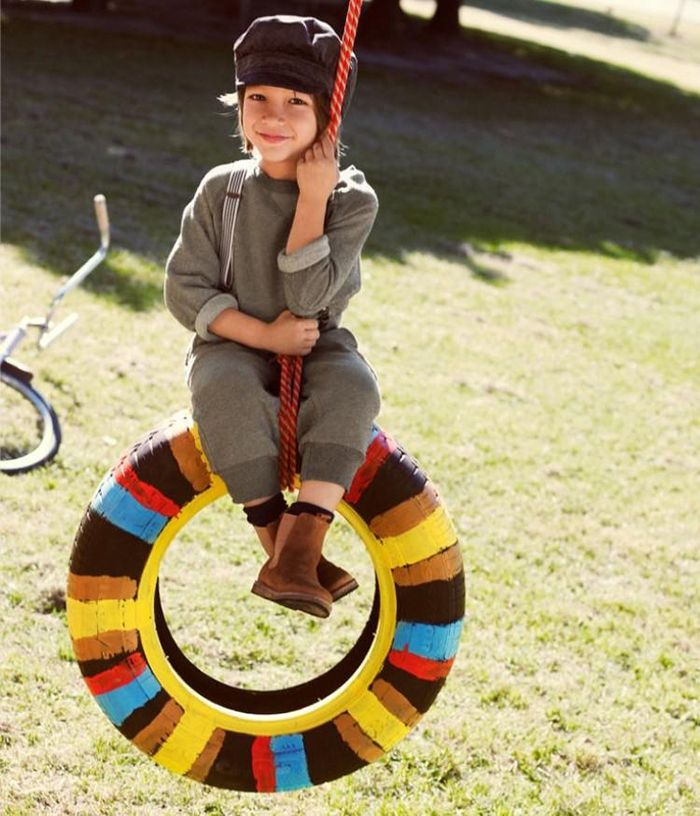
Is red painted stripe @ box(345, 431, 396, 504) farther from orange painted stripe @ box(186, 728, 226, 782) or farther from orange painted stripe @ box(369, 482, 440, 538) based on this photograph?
orange painted stripe @ box(186, 728, 226, 782)

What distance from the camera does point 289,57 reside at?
2.45 metres

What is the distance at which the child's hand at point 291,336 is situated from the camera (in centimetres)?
255

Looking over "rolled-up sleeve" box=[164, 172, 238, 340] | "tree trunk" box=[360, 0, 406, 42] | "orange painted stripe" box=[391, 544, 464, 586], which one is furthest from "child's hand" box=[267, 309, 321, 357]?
"tree trunk" box=[360, 0, 406, 42]

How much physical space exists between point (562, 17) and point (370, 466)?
3468cm

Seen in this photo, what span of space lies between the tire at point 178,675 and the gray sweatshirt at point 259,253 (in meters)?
0.32

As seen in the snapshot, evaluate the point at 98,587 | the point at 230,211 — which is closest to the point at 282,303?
the point at 230,211

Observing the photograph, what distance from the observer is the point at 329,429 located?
251 centimetres

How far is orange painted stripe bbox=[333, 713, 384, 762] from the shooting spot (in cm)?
281

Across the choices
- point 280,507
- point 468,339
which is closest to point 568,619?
point 280,507

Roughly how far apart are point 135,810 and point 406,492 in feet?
4.01

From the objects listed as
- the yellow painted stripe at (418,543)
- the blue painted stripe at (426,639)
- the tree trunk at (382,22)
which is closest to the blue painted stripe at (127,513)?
the yellow painted stripe at (418,543)

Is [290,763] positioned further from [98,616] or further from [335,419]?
[335,419]

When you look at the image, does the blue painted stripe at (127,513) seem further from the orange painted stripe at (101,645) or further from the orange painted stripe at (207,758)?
the orange painted stripe at (207,758)

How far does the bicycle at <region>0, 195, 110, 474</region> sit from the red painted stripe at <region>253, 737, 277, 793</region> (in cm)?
224
